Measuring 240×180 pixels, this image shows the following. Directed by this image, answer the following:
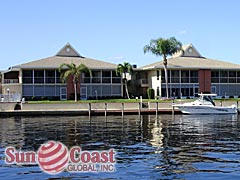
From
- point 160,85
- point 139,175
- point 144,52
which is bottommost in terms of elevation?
point 139,175

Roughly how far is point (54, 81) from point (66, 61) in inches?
236

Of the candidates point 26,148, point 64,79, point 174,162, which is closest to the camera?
point 174,162

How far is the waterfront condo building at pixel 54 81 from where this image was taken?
72.1 metres

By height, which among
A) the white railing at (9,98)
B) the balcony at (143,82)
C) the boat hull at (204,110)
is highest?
the balcony at (143,82)

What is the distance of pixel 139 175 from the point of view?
54.2ft

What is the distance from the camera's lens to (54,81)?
73.6 metres

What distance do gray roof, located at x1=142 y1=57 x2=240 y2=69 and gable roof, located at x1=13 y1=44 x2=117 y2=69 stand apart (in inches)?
361

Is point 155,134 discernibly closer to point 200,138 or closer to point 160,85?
point 200,138

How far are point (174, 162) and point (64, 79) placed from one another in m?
51.5

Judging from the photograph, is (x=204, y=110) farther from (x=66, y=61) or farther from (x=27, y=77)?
(x=66, y=61)

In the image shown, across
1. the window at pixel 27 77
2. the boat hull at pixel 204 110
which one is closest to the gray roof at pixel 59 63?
the window at pixel 27 77

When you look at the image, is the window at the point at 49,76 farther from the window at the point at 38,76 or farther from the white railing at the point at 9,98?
the white railing at the point at 9,98

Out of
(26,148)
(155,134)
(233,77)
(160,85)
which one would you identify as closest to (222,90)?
(233,77)

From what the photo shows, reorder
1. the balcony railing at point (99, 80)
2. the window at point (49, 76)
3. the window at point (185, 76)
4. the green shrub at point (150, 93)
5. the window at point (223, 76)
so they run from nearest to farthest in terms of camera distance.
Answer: the window at point (49, 76) → the balcony railing at point (99, 80) → the green shrub at point (150, 93) → the window at point (185, 76) → the window at point (223, 76)
